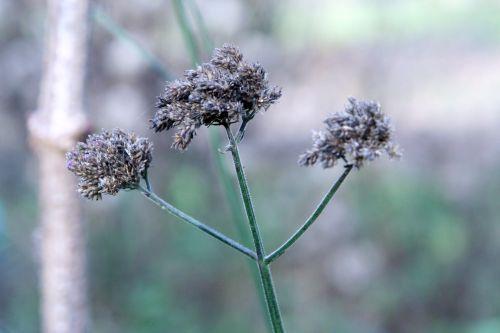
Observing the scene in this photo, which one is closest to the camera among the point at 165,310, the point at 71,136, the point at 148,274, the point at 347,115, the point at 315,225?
the point at 347,115

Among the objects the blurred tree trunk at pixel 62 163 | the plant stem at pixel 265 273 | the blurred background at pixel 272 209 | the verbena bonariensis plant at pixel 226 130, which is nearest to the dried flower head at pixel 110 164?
the verbena bonariensis plant at pixel 226 130

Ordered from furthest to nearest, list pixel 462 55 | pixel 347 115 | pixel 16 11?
1. pixel 462 55
2. pixel 16 11
3. pixel 347 115

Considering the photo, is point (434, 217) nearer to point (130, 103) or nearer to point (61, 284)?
point (130, 103)

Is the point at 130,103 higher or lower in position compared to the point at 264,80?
higher

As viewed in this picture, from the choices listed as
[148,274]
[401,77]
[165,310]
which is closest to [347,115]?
[165,310]

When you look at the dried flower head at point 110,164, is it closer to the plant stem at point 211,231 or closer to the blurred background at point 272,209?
the plant stem at point 211,231

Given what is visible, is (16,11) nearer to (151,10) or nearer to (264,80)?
(151,10)

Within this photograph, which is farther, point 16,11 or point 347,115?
point 16,11

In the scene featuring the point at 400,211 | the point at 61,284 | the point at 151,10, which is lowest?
the point at 61,284

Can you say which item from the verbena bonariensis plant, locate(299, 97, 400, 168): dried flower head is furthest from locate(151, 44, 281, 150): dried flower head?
locate(299, 97, 400, 168): dried flower head
